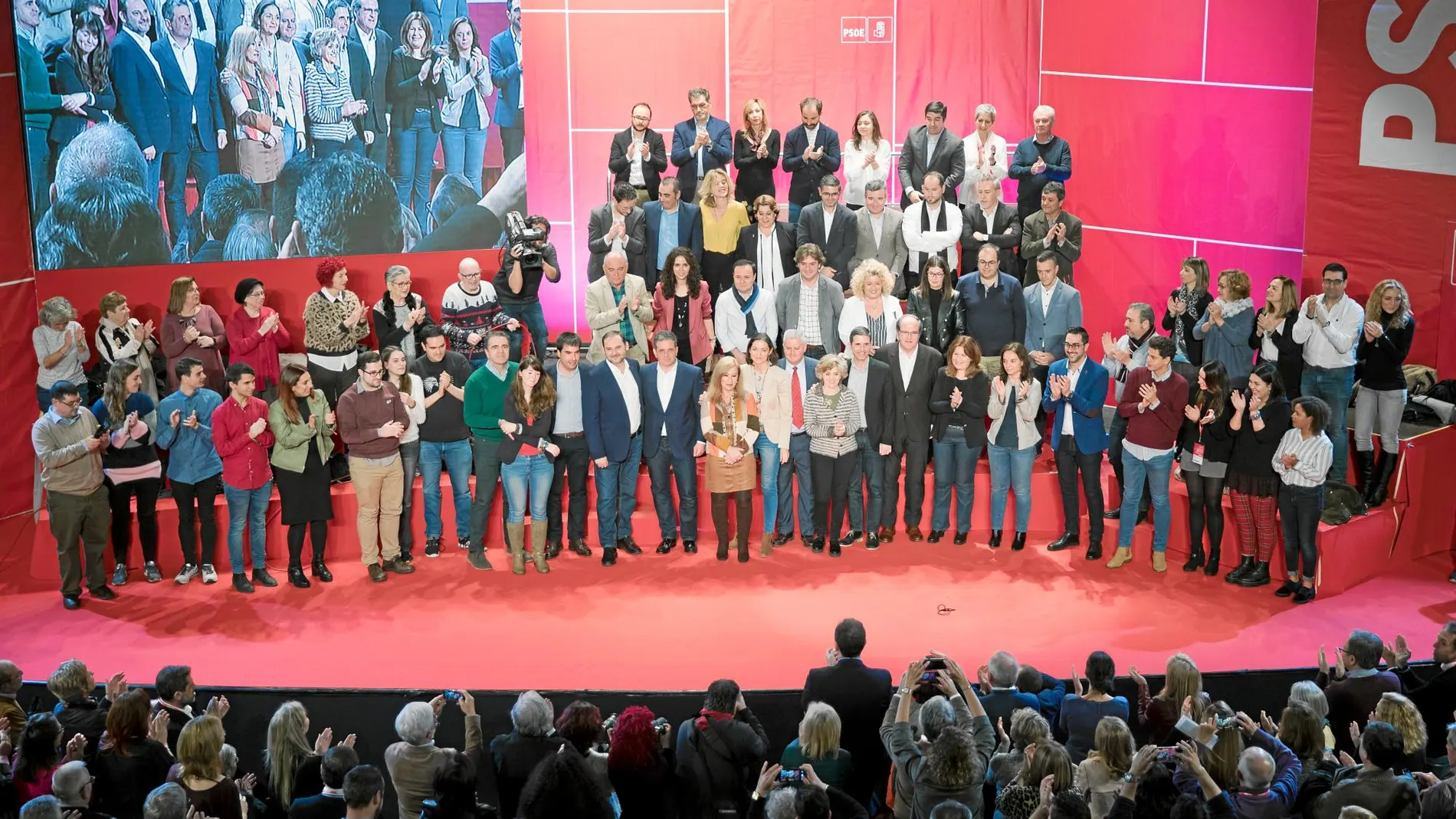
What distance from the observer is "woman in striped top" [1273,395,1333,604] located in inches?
360

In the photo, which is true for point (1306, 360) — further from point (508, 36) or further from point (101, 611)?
point (101, 611)

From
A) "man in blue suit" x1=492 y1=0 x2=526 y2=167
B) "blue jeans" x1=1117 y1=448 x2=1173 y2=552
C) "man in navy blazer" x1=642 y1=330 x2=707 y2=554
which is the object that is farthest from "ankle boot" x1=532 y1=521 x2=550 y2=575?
"blue jeans" x1=1117 y1=448 x2=1173 y2=552

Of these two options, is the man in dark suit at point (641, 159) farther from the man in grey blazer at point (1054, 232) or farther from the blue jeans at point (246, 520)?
the blue jeans at point (246, 520)

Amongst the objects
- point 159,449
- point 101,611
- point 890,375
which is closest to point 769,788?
point 890,375

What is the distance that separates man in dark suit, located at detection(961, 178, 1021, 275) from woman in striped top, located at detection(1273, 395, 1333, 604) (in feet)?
8.38

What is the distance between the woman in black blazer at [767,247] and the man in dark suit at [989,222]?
4.26ft

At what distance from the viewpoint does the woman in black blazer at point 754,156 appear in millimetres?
11227

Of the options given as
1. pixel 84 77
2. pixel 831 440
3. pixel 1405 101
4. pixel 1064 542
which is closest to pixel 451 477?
pixel 831 440

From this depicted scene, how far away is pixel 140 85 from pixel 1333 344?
8396 millimetres

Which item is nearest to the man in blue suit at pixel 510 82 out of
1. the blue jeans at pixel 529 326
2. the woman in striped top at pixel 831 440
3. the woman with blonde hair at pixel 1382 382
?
the blue jeans at pixel 529 326

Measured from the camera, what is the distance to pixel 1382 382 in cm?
984

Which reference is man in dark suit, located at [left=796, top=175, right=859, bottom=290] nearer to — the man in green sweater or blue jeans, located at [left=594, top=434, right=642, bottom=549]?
blue jeans, located at [left=594, top=434, right=642, bottom=549]

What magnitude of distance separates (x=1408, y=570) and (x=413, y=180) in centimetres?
767

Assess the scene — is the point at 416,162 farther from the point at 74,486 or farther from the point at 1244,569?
the point at 1244,569
